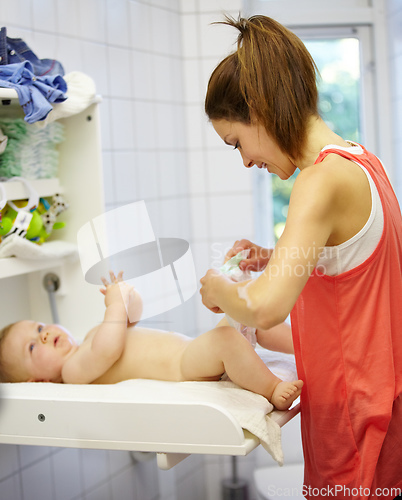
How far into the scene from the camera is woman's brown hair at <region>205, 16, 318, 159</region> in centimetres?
78

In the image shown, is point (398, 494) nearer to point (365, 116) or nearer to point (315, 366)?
point (315, 366)

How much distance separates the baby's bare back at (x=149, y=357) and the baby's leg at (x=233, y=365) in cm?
3

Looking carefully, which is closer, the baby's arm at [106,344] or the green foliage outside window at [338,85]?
the baby's arm at [106,344]

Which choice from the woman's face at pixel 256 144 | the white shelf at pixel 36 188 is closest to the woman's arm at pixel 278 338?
the woman's face at pixel 256 144

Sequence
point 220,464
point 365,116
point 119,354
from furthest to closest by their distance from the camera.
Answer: point 365,116
point 220,464
point 119,354

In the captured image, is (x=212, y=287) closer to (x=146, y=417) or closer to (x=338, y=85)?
(x=146, y=417)

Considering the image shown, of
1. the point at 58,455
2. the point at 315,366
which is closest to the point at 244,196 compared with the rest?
the point at 58,455

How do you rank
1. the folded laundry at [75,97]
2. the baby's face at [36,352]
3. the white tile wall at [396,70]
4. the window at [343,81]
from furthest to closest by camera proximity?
the window at [343,81], the white tile wall at [396,70], the folded laundry at [75,97], the baby's face at [36,352]

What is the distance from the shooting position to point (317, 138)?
31.9 inches

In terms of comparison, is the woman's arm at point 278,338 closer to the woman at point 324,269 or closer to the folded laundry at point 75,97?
the woman at point 324,269

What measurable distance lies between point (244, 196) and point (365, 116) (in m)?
0.66

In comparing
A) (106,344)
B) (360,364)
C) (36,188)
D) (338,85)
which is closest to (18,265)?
(36,188)

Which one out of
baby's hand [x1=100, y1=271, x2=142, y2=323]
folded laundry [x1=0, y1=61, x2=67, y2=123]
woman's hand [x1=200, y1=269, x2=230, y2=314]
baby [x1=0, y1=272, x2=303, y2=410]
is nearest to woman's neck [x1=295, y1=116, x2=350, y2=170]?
woman's hand [x1=200, y1=269, x2=230, y2=314]

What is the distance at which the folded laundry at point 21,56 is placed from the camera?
3.94ft
